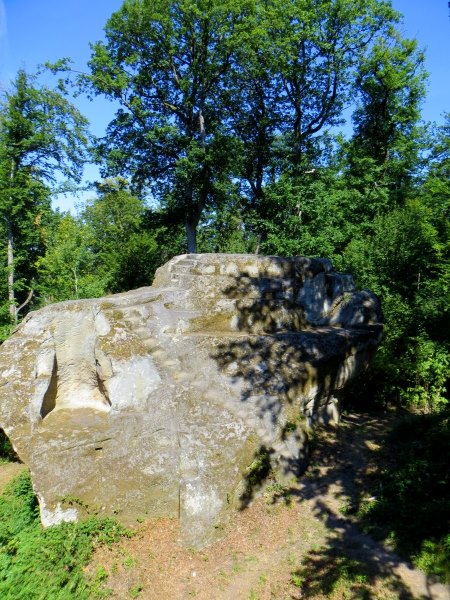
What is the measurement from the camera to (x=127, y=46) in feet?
71.4

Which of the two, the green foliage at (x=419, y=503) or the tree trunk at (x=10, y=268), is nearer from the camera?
the green foliage at (x=419, y=503)

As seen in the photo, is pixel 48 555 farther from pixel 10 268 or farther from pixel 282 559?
pixel 10 268

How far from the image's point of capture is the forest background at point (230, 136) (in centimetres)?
1958

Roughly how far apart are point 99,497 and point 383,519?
14.2ft

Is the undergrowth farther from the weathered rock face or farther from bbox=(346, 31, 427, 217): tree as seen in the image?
bbox=(346, 31, 427, 217): tree

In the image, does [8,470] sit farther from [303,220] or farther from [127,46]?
[127,46]

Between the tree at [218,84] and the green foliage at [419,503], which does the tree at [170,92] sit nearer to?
the tree at [218,84]

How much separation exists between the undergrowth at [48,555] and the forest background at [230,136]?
38.5ft

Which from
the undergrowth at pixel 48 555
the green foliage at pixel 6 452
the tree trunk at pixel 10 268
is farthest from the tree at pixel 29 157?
the undergrowth at pixel 48 555

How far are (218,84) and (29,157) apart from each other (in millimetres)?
10961

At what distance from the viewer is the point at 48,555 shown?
5.81 m

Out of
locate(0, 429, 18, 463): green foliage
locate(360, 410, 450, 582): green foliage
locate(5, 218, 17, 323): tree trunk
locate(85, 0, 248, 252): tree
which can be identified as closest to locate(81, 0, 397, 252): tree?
locate(85, 0, 248, 252): tree

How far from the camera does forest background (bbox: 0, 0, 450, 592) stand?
19578mm

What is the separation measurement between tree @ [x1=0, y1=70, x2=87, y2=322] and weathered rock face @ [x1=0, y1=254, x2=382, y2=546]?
13.2 meters
